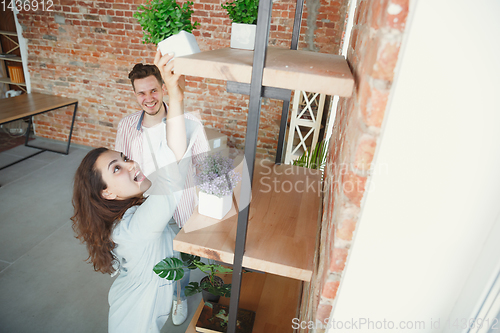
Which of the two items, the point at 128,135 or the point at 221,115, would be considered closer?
the point at 128,135

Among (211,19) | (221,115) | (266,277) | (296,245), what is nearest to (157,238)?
(266,277)

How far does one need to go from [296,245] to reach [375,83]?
1.89 feet

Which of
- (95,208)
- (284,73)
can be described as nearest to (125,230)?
(95,208)

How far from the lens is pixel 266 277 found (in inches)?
62.7

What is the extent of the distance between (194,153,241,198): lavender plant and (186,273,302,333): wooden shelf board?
65cm

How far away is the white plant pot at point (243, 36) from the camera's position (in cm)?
111

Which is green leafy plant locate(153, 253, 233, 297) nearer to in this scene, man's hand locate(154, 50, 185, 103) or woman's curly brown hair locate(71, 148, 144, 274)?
woman's curly brown hair locate(71, 148, 144, 274)

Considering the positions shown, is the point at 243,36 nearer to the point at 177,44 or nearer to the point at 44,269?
the point at 177,44

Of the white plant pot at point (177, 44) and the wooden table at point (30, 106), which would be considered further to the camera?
the wooden table at point (30, 106)

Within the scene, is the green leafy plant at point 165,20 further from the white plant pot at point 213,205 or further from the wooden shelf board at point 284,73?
the white plant pot at point 213,205

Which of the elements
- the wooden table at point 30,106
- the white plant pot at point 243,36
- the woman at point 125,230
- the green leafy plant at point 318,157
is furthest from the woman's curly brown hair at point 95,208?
the wooden table at point 30,106

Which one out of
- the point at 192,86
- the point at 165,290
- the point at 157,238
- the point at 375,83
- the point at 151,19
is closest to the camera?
the point at 375,83

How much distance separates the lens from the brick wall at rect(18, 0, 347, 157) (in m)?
3.43

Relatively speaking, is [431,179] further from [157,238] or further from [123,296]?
[123,296]
